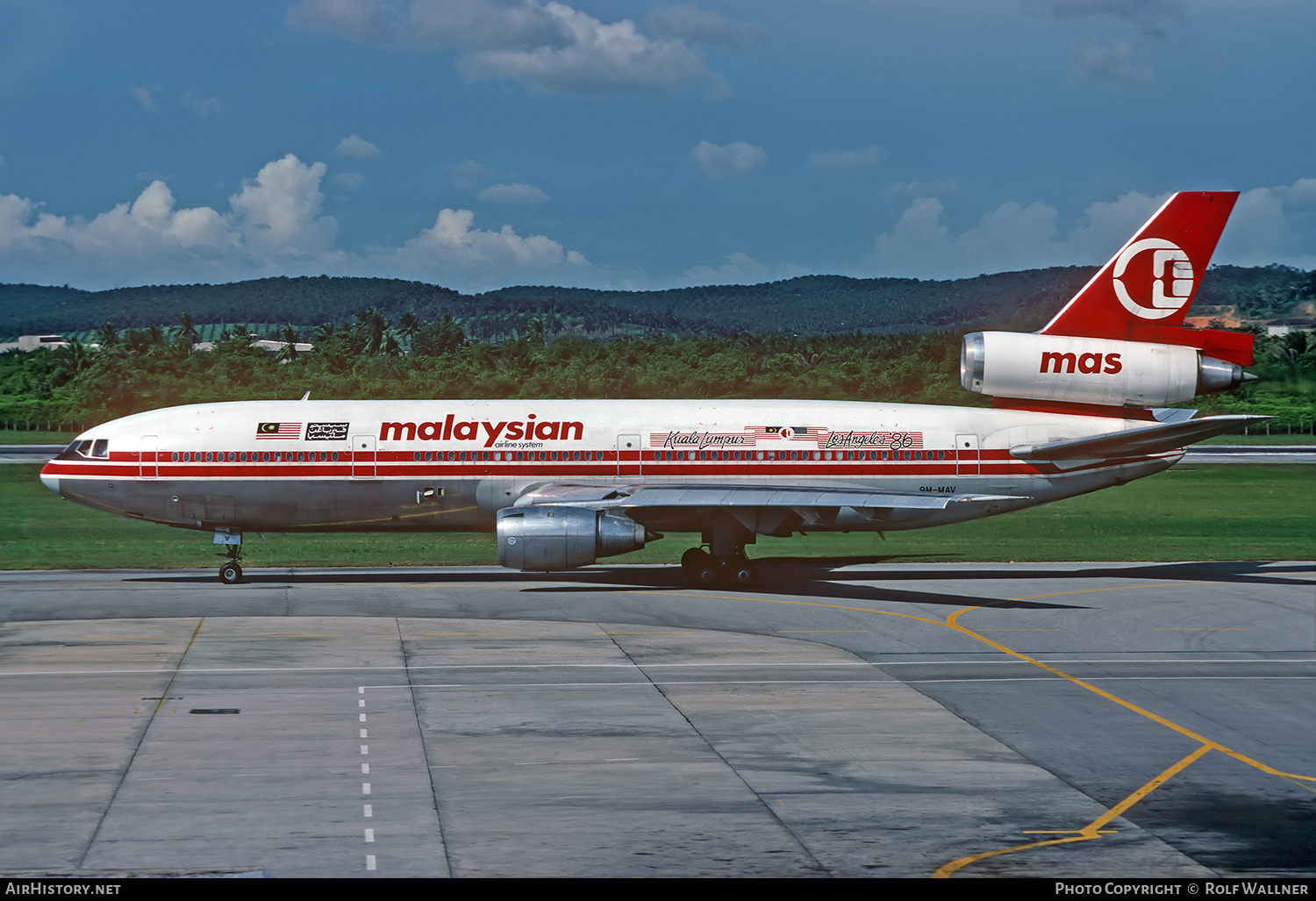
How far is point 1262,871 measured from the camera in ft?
51.8

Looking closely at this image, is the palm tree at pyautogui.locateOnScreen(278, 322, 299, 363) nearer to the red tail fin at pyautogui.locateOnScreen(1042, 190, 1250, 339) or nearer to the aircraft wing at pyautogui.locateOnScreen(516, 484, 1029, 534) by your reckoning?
the aircraft wing at pyautogui.locateOnScreen(516, 484, 1029, 534)

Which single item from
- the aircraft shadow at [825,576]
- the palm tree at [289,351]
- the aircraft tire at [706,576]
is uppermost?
the palm tree at [289,351]

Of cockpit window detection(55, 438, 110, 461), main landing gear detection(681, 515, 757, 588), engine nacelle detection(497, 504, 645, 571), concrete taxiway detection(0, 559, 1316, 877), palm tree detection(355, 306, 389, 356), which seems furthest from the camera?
palm tree detection(355, 306, 389, 356)

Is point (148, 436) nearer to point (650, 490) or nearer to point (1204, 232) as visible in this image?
point (650, 490)

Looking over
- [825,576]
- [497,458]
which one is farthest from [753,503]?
[497,458]

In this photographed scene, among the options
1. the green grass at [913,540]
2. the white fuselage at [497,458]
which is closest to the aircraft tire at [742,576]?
the white fuselage at [497,458]

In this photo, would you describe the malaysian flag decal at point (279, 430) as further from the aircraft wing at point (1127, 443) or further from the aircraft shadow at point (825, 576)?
the aircraft wing at point (1127, 443)

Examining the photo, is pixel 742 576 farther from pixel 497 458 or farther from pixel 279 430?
pixel 279 430

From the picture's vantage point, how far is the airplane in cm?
4141

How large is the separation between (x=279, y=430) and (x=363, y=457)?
2769 mm

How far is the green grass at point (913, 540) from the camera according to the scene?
161 feet

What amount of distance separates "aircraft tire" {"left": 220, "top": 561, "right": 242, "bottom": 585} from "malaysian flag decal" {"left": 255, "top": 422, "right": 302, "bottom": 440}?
4115mm

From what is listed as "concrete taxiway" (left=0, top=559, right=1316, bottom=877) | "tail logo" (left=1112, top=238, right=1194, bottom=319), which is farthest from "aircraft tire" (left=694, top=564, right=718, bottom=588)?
"tail logo" (left=1112, top=238, right=1194, bottom=319)

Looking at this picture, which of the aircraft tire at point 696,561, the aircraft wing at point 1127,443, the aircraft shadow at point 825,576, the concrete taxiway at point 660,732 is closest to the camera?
the concrete taxiway at point 660,732
